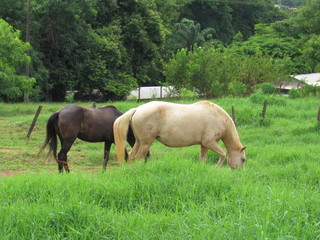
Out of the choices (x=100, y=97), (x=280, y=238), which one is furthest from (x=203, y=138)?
(x=100, y=97)

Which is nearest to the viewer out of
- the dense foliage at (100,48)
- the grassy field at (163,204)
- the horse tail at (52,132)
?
the grassy field at (163,204)

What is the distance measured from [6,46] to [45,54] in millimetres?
8065

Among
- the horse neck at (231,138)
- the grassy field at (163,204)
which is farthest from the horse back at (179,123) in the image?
the grassy field at (163,204)

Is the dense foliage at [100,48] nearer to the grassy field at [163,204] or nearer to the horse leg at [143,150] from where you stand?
the horse leg at [143,150]

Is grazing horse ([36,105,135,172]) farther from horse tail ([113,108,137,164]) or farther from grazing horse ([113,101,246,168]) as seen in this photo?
grazing horse ([113,101,246,168])

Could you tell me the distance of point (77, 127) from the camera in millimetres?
9203

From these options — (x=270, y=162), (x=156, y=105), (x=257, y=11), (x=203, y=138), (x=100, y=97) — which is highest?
(x=257, y=11)

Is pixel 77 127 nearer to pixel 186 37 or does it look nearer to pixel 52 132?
pixel 52 132

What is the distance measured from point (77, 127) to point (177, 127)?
2142 millimetres

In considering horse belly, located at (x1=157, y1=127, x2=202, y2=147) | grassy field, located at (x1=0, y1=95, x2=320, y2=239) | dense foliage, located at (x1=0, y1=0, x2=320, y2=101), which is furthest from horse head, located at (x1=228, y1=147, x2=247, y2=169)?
dense foliage, located at (x1=0, y1=0, x2=320, y2=101)

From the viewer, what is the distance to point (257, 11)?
61312 millimetres

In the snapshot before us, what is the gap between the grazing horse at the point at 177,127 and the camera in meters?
8.58

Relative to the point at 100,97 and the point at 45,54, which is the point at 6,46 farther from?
the point at 100,97

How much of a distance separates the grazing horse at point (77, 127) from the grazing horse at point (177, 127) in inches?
31.8
